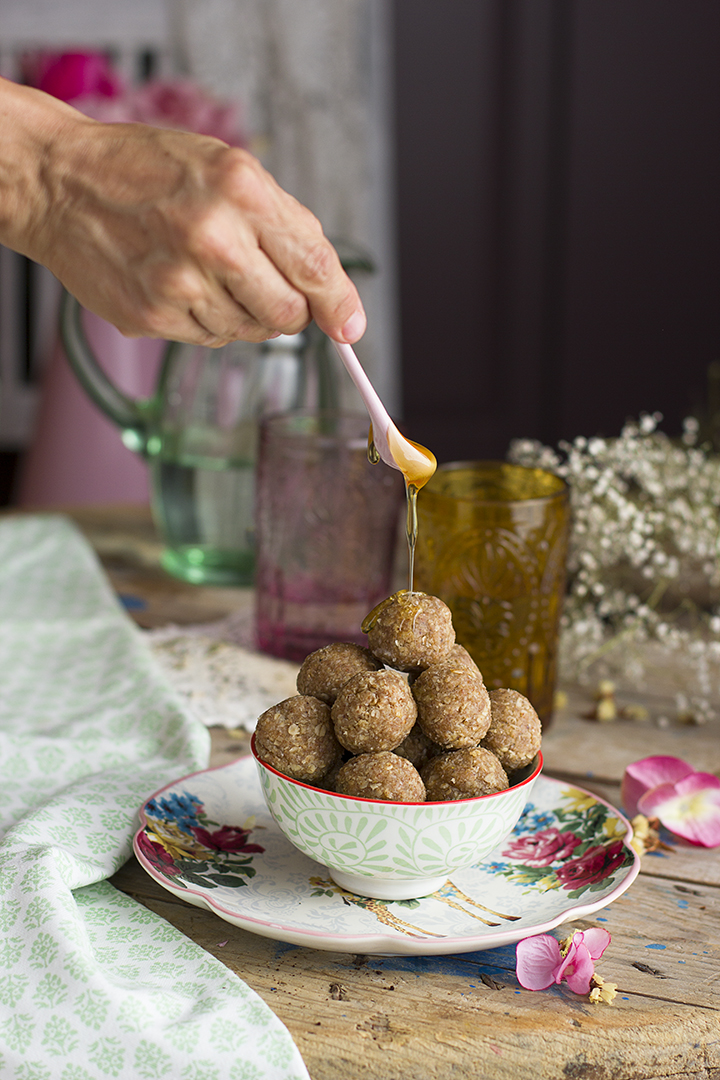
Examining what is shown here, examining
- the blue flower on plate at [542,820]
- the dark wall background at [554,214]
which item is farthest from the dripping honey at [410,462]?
the dark wall background at [554,214]

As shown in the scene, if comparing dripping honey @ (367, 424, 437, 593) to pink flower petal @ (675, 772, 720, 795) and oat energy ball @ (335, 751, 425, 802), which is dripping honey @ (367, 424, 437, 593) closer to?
oat energy ball @ (335, 751, 425, 802)

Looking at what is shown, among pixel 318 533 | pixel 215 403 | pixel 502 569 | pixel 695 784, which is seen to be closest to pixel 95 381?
pixel 215 403

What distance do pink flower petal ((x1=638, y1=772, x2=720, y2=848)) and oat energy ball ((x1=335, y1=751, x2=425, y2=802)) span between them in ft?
0.87

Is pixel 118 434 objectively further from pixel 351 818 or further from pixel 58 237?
pixel 351 818

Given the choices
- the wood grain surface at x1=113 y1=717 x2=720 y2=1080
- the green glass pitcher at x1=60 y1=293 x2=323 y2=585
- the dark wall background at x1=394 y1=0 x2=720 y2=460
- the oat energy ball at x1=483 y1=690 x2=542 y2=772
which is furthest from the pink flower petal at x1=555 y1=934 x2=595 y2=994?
the dark wall background at x1=394 y1=0 x2=720 y2=460

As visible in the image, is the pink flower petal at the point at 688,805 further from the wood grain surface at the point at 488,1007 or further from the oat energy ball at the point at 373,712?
the oat energy ball at the point at 373,712

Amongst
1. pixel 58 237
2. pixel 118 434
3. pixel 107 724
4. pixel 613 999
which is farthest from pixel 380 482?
pixel 118 434

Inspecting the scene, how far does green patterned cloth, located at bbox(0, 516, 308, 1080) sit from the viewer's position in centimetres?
55

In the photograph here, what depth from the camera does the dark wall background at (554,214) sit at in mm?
3193

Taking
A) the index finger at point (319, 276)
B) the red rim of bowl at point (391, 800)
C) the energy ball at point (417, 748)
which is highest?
the index finger at point (319, 276)

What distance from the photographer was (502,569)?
3.10ft

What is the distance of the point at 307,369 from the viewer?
135 cm

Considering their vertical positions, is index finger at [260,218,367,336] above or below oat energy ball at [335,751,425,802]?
above

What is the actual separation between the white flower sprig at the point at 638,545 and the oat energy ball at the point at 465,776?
1.34ft
